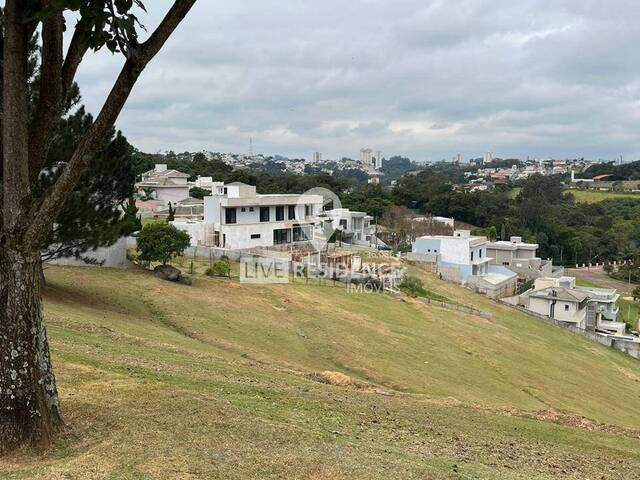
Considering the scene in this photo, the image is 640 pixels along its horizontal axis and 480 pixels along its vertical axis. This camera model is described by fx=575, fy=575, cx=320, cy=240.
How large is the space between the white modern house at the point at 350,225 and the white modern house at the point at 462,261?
26.9ft

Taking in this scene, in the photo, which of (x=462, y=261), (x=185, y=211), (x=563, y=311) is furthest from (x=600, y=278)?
(x=185, y=211)

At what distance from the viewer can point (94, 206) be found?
2112 cm

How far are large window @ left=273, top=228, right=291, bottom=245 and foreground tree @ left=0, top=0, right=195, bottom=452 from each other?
137 feet

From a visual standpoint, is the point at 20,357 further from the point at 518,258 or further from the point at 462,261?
the point at 518,258

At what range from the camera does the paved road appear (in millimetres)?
72750

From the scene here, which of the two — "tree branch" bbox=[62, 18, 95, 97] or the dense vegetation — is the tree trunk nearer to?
"tree branch" bbox=[62, 18, 95, 97]

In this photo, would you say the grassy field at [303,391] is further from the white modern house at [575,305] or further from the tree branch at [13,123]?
the white modern house at [575,305]

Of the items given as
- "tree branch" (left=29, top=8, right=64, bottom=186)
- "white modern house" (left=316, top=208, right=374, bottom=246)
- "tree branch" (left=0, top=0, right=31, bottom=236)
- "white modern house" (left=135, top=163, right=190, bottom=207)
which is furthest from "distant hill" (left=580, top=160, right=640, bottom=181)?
"tree branch" (left=0, top=0, right=31, bottom=236)

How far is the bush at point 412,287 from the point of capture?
38531 millimetres

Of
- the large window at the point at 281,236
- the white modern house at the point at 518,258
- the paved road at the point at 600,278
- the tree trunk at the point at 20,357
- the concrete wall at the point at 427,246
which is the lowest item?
the paved road at the point at 600,278

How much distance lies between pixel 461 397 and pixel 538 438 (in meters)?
5.79

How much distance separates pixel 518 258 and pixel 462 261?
1700cm

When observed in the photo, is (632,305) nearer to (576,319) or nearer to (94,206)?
(576,319)

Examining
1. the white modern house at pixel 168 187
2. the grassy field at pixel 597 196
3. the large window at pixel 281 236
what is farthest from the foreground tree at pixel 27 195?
the grassy field at pixel 597 196
